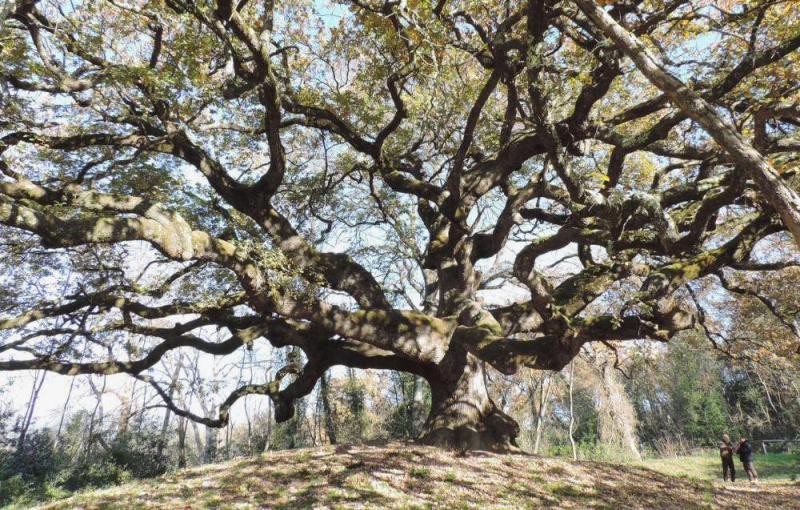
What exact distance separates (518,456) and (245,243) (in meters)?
5.42

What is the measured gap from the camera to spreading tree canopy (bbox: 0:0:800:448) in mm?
5254

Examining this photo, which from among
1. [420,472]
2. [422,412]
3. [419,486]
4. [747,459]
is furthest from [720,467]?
[419,486]

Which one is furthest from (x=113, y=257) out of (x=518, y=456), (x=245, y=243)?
(x=518, y=456)

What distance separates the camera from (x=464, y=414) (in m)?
7.68

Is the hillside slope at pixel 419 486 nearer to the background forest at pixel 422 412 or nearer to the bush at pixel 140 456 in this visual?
the background forest at pixel 422 412

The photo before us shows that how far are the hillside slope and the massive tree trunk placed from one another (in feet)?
1.67

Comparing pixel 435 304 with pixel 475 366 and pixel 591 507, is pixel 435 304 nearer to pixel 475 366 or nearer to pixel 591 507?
pixel 475 366

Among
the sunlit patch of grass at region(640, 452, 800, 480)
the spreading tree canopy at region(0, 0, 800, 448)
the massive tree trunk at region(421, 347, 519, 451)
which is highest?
the spreading tree canopy at region(0, 0, 800, 448)

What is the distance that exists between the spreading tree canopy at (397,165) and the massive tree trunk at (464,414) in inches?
1.4

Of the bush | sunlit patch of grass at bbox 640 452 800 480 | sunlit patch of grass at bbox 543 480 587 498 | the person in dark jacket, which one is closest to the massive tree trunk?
sunlit patch of grass at bbox 543 480 587 498

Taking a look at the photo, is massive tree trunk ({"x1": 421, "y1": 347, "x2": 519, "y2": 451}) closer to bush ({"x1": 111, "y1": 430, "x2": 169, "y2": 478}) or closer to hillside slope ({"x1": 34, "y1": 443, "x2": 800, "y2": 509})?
hillside slope ({"x1": 34, "y1": 443, "x2": 800, "y2": 509})

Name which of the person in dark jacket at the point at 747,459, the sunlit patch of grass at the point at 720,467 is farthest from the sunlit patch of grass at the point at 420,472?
the sunlit patch of grass at the point at 720,467

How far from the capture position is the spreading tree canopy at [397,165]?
525 cm

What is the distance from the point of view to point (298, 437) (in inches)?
766
